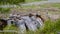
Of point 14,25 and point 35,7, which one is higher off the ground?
point 35,7

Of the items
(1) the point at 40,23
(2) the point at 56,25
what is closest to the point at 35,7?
(1) the point at 40,23

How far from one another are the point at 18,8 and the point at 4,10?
7.0 inches

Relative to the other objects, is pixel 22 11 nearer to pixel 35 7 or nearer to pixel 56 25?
pixel 35 7

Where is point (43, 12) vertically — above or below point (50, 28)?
above

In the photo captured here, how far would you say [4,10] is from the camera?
2076 mm

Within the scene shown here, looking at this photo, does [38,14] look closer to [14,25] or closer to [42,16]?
[42,16]

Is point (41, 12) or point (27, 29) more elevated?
point (41, 12)

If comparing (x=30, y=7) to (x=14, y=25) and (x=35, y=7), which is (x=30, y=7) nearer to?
(x=35, y=7)

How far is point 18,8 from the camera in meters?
2.08

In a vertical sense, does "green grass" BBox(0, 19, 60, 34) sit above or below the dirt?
below

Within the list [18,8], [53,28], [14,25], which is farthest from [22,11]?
[53,28]

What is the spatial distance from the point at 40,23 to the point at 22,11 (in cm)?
27

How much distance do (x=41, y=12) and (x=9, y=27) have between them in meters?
0.44

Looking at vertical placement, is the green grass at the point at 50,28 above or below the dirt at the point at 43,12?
below
